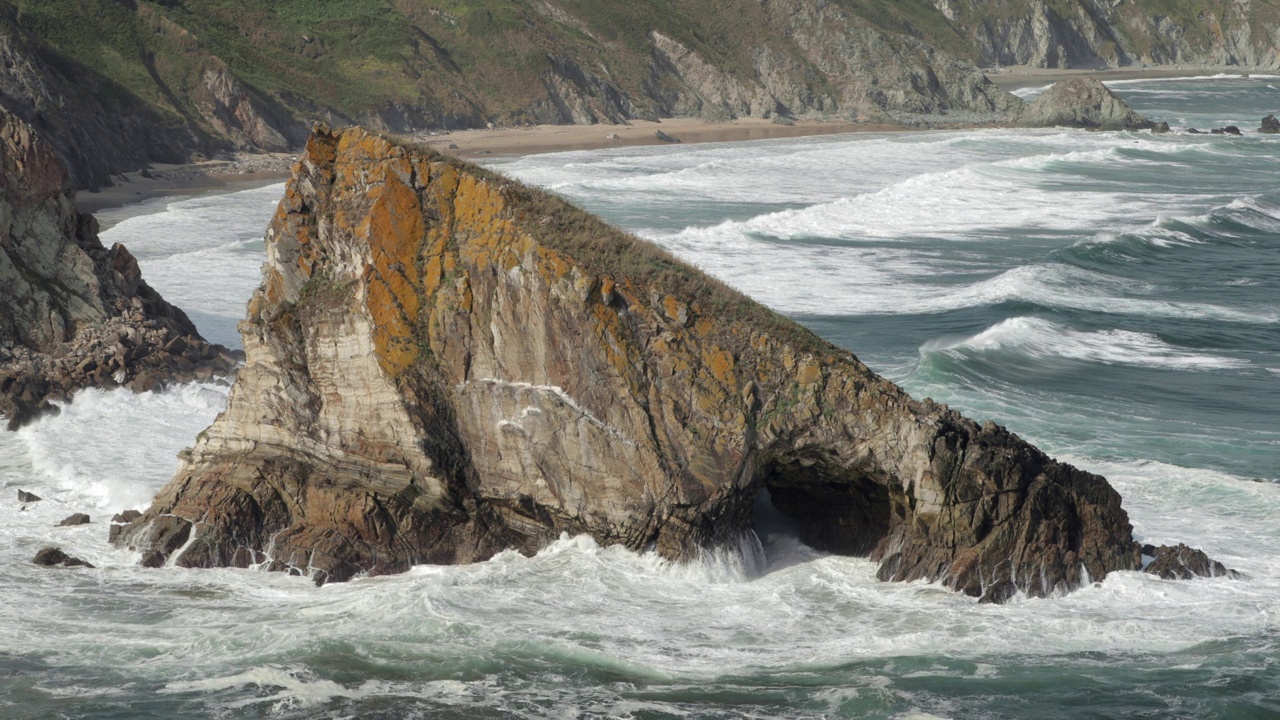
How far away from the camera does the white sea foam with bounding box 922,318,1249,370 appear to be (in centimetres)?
2869

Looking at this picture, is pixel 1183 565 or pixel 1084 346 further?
pixel 1084 346

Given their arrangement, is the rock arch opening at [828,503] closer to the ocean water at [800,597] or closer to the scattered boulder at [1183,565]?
the ocean water at [800,597]

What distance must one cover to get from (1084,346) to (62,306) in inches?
768

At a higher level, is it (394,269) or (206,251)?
(394,269)

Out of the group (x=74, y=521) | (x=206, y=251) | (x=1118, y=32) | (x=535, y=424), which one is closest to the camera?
(x=535, y=424)

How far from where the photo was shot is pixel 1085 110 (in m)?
94.2

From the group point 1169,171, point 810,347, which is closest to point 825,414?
point 810,347

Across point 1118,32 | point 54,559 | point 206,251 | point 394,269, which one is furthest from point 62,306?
point 1118,32

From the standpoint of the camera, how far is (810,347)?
52.4 feet

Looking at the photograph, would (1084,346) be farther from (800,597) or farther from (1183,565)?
(800,597)

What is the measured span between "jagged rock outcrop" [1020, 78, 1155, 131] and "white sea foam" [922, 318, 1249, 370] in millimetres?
65223

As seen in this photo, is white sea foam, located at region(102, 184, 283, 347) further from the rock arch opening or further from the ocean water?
the rock arch opening

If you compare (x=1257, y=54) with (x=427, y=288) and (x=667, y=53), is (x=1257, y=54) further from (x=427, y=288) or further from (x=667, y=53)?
(x=427, y=288)

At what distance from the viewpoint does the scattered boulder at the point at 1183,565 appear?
16.1 m
